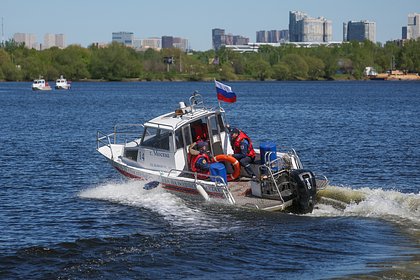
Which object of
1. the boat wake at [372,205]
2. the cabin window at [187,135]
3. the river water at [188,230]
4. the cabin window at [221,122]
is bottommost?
the river water at [188,230]

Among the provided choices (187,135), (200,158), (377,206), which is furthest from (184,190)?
(377,206)

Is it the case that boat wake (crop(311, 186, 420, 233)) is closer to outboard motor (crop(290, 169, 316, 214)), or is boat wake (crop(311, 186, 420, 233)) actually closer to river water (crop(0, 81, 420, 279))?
river water (crop(0, 81, 420, 279))

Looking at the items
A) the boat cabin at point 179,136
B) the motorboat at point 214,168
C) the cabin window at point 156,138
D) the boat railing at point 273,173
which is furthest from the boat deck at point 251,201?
the cabin window at point 156,138

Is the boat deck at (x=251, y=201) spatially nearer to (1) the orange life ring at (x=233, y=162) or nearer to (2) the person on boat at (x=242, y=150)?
(1) the orange life ring at (x=233, y=162)

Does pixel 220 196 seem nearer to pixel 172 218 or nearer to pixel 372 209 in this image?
pixel 172 218

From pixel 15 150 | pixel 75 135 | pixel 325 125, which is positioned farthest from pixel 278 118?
pixel 15 150

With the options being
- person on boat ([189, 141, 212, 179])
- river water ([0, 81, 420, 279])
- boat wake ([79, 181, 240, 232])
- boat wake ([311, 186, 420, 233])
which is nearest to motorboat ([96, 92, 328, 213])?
person on boat ([189, 141, 212, 179])

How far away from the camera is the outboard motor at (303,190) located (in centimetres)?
2356

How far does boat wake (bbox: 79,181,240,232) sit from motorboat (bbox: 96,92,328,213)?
1.06ft

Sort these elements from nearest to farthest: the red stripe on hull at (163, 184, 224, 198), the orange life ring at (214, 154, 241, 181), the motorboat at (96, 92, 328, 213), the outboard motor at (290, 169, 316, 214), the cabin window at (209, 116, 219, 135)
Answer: the outboard motor at (290, 169, 316, 214), the motorboat at (96, 92, 328, 213), the red stripe on hull at (163, 184, 224, 198), the orange life ring at (214, 154, 241, 181), the cabin window at (209, 116, 219, 135)

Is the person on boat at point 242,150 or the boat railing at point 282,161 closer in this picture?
the boat railing at point 282,161

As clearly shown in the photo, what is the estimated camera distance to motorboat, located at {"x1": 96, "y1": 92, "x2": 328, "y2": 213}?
23.9 meters

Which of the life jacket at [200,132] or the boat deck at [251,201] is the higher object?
the life jacket at [200,132]

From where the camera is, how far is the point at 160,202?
26000 mm
